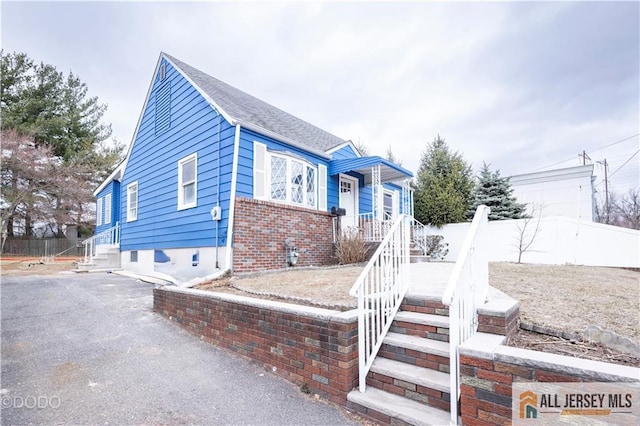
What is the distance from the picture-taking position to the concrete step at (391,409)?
97.4 inches

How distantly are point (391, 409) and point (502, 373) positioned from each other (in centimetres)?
95

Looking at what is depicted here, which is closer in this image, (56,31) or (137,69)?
(56,31)

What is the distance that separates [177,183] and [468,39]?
342 inches

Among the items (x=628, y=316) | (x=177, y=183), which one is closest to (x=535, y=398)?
(x=628, y=316)

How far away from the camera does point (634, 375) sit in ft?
5.72

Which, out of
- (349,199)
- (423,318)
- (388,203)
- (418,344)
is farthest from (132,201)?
(418,344)

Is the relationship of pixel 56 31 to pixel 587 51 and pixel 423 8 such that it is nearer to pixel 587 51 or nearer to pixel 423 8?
pixel 423 8

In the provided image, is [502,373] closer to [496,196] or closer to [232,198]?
[232,198]

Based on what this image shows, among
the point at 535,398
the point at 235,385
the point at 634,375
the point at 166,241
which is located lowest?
the point at 235,385

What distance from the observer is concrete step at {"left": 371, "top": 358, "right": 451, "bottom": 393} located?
2637 millimetres

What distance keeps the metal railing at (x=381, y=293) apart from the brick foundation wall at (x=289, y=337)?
0.10 m

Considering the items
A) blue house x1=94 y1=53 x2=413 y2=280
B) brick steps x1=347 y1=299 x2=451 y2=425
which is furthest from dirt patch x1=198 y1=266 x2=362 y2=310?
blue house x1=94 y1=53 x2=413 y2=280

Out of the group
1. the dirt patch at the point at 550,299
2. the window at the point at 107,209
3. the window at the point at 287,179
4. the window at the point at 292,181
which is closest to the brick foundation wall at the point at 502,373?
the dirt patch at the point at 550,299

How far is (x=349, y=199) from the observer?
36.5 feet
